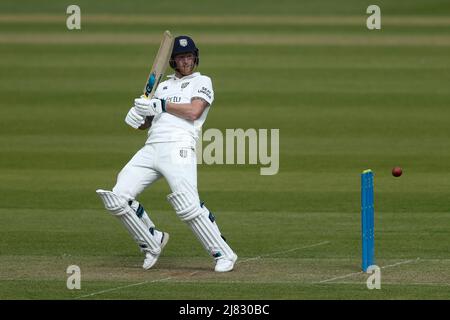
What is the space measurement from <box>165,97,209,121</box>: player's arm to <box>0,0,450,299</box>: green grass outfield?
1.25 meters

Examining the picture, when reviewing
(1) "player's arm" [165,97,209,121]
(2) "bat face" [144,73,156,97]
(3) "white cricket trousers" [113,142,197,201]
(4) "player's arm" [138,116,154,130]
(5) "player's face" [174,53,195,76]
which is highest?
(5) "player's face" [174,53,195,76]

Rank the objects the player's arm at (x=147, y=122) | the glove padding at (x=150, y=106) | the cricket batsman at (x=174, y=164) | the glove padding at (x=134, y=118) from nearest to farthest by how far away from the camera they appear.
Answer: the cricket batsman at (x=174, y=164)
the glove padding at (x=150, y=106)
the glove padding at (x=134, y=118)
the player's arm at (x=147, y=122)

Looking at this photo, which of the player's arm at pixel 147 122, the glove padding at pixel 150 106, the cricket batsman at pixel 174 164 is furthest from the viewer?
the player's arm at pixel 147 122

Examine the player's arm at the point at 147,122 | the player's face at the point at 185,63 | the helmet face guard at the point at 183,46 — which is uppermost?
the helmet face guard at the point at 183,46

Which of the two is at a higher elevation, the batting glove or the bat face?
the bat face

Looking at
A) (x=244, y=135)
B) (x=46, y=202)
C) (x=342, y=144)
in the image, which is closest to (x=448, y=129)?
(x=342, y=144)

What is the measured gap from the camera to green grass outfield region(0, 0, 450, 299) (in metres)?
9.82

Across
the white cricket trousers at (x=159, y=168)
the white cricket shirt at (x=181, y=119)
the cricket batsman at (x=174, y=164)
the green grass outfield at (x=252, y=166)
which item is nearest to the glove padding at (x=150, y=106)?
the cricket batsman at (x=174, y=164)

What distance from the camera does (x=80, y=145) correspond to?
58.3ft

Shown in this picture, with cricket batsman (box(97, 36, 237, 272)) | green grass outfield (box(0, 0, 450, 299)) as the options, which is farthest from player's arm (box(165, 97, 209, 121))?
green grass outfield (box(0, 0, 450, 299))

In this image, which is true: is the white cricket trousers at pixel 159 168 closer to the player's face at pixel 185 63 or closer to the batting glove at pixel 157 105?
the batting glove at pixel 157 105

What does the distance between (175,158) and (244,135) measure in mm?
8558

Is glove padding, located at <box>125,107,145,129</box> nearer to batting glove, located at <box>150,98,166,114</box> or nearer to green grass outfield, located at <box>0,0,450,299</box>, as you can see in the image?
batting glove, located at <box>150,98,166,114</box>

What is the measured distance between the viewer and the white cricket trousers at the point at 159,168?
9.85 m
